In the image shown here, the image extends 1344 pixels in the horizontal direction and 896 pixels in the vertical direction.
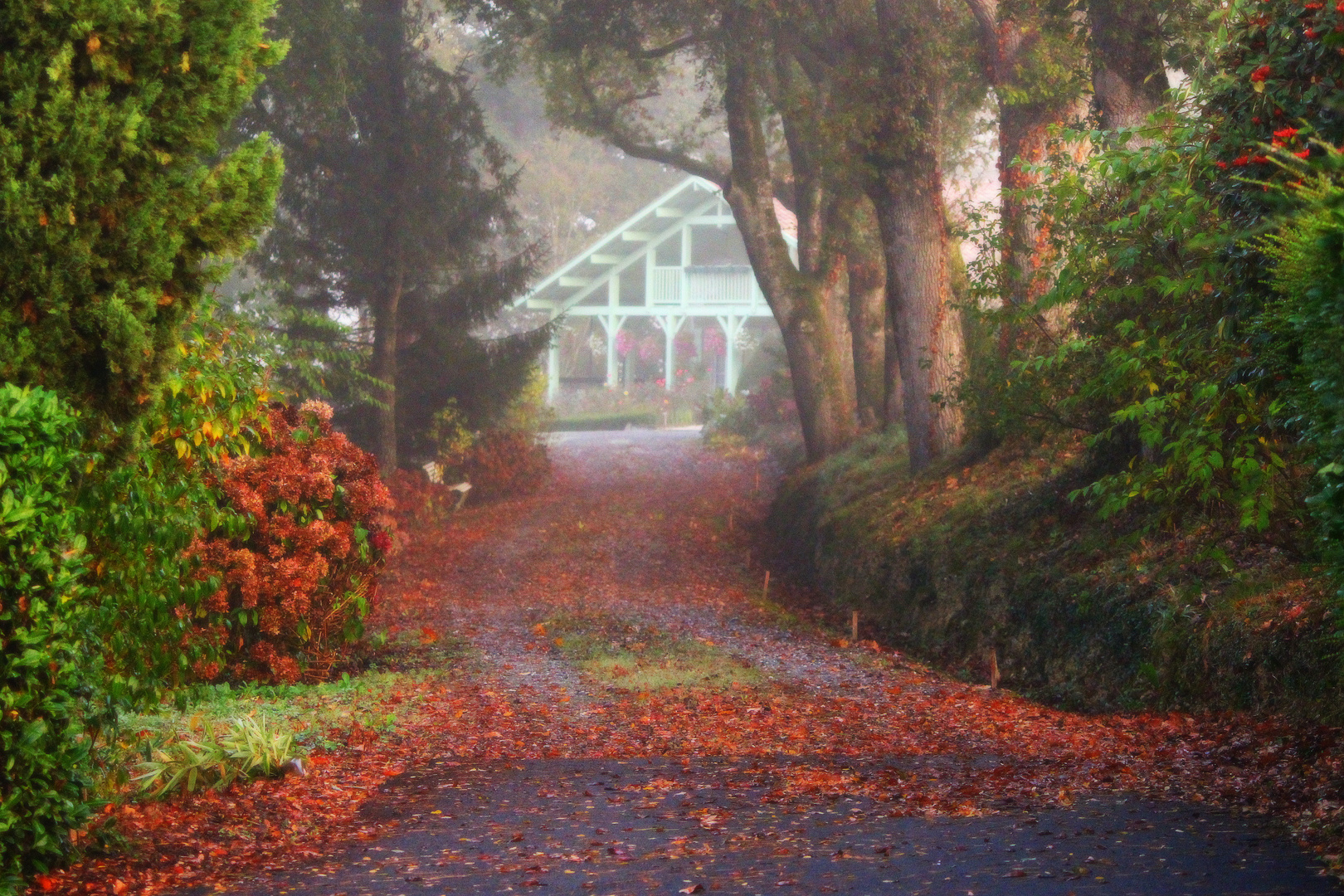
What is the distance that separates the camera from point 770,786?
267 inches

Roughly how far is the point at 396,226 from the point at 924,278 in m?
9.19

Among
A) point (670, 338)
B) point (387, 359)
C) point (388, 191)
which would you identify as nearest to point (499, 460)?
point (387, 359)

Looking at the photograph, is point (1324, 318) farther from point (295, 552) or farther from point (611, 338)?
point (611, 338)

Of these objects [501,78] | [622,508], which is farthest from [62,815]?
[501,78]

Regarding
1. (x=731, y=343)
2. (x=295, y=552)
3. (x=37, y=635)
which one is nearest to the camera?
(x=37, y=635)

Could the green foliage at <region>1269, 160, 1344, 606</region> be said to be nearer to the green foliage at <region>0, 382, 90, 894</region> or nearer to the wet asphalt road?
the wet asphalt road

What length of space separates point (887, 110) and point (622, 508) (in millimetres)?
10169

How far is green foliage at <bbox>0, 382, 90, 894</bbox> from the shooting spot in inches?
175

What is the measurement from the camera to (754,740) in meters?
8.30

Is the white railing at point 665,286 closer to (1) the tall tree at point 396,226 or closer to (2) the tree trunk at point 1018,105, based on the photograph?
(1) the tall tree at point 396,226

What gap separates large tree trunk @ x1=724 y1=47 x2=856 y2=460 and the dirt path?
8.07 metres

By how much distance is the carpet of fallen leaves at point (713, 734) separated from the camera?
18.5ft

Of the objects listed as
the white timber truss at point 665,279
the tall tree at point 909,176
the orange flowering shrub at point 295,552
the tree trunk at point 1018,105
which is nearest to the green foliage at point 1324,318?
the orange flowering shrub at point 295,552

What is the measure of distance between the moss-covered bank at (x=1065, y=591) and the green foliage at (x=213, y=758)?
205 inches
